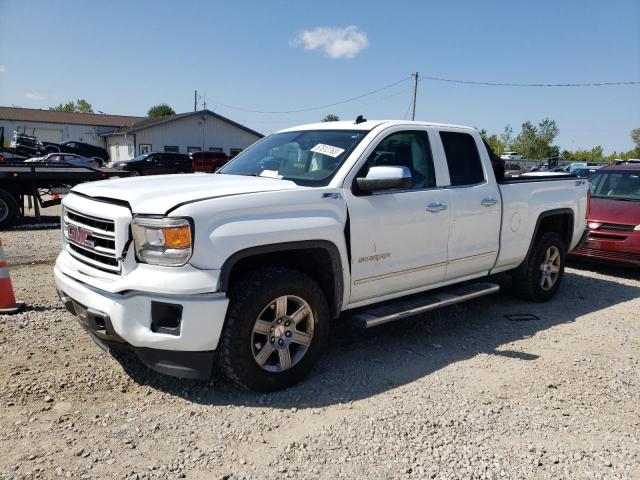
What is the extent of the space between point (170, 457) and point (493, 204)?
3571mm

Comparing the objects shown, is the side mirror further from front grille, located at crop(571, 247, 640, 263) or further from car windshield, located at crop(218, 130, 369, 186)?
front grille, located at crop(571, 247, 640, 263)

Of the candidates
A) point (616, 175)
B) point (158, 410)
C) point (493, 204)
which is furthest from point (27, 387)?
point (616, 175)

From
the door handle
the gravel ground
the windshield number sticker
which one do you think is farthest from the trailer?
the door handle

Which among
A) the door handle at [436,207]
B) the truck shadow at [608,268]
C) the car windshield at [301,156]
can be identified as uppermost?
the car windshield at [301,156]

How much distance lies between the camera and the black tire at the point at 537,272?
5.64 metres

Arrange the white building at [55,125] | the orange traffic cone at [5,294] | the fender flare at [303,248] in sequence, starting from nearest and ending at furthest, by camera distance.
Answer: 1. the fender flare at [303,248]
2. the orange traffic cone at [5,294]
3. the white building at [55,125]

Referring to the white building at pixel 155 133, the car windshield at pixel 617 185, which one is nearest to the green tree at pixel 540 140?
the white building at pixel 155 133

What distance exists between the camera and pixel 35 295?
5516 mm

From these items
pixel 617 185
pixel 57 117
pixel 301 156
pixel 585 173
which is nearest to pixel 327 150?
pixel 301 156

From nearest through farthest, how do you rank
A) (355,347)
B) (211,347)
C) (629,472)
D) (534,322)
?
(629,472)
(211,347)
(355,347)
(534,322)

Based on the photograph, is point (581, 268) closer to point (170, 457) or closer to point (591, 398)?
point (591, 398)

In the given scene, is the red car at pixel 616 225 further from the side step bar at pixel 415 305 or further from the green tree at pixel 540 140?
the green tree at pixel 540 140

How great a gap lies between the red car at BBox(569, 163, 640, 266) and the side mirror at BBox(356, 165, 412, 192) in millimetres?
4137

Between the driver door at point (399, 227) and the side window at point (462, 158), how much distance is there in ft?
0.87
